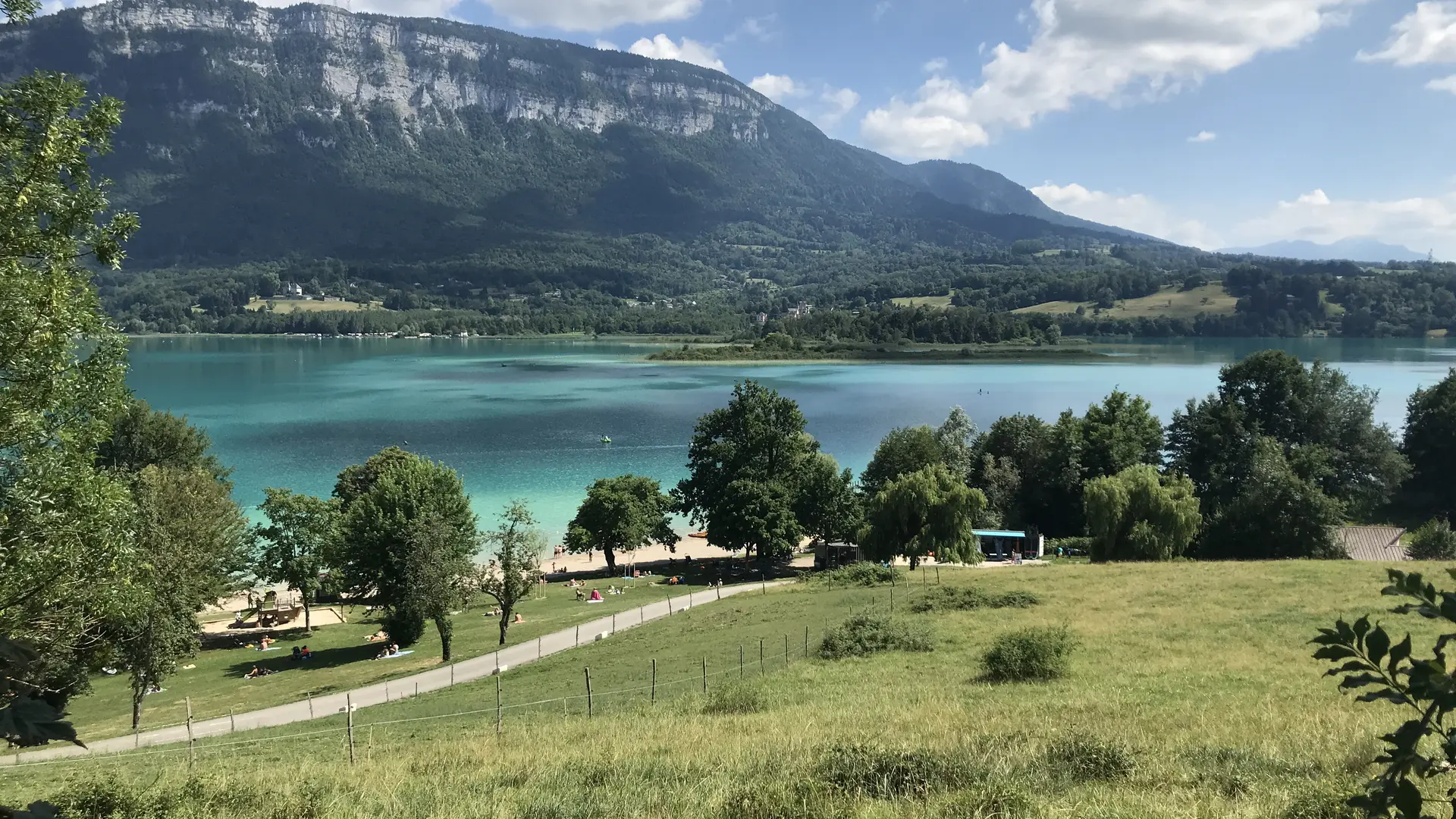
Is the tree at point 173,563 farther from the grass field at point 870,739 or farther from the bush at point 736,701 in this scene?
the bush at point 736,701

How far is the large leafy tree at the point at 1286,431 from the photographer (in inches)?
1903

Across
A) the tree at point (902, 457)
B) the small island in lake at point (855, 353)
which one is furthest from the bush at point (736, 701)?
the small island in lake at point (855, 353)

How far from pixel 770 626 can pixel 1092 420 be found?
122 feet

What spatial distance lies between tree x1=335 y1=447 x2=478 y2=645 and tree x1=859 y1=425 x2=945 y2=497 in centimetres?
2760

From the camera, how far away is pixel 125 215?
11.0m

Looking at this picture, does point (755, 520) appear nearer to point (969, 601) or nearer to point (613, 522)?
point (613, 522)

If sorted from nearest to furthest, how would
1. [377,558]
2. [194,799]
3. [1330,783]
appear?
[1330,783]
[194,799]
[377,558]

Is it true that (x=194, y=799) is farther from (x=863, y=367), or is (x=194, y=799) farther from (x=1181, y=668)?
(x=863, y=367)

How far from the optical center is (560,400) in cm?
10875

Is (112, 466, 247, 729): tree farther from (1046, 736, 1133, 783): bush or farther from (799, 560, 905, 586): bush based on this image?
(799, 560, 905, 586): bush

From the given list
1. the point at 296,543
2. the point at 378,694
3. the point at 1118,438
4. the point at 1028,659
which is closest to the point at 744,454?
the point at 296,543

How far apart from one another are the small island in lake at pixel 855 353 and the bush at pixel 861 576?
132 metres

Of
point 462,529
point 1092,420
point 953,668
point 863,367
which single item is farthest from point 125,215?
point 863,367

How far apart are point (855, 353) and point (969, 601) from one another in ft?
532
